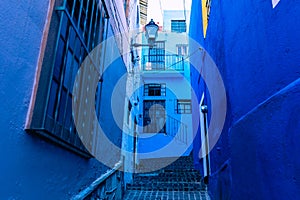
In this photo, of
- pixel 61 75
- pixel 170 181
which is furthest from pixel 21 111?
pixel 170 181

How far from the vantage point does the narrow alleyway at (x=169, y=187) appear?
Answer: 5102 mm

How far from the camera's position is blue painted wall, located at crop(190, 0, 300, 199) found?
1450 millimetres

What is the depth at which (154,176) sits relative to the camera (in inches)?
263

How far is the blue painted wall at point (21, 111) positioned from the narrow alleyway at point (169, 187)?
3.43 meters

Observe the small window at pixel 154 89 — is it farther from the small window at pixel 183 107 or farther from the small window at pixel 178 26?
the small window at pixel 178 26

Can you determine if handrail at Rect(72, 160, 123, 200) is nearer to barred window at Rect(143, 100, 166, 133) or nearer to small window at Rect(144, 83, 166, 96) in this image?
barred window at Rect(143, 100, 166, 133)

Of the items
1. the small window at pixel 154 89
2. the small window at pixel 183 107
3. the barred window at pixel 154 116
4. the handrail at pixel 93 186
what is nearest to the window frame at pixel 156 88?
the small window at pixel 154 89

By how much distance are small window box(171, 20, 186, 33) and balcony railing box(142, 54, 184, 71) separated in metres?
2.07

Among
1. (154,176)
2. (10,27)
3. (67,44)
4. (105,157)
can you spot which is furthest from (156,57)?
(10,27)

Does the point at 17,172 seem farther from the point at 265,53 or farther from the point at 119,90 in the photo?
the point at 119,90

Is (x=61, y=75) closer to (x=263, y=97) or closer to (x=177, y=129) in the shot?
(x=263, y=97)

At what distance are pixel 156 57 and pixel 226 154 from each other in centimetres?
947

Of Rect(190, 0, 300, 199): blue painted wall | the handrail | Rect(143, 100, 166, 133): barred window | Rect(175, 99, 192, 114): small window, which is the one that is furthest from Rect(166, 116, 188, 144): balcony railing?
Rect(190, 0, 300, 199): blue painted wall

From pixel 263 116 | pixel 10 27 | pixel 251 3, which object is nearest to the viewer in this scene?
pixel 10 27
